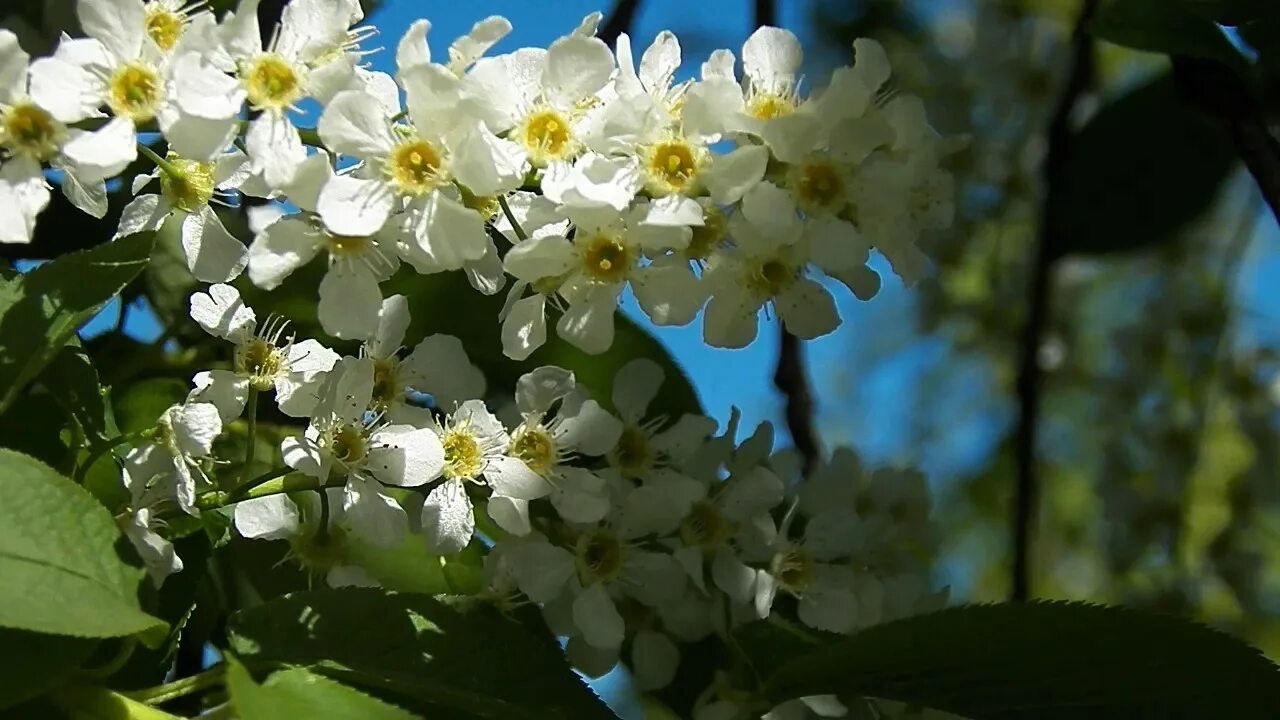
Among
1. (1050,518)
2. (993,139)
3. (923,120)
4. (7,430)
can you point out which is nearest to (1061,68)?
(993,139)

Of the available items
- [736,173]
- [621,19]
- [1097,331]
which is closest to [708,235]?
[736,173]

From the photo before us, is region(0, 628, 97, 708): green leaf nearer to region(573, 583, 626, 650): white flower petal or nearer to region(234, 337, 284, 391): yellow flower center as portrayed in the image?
region(234, 337, 284, 391): yellow flower center

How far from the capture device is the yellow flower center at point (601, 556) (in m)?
0.96

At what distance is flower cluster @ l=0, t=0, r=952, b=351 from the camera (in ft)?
2.59

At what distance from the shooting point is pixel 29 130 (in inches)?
31.1

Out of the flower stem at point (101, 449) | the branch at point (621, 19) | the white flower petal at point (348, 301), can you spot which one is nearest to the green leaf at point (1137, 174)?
the branch at point (621, 19)

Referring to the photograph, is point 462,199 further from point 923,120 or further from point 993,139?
point 993,139

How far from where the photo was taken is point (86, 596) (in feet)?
2.35

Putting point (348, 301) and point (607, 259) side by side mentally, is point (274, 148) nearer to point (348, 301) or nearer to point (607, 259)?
point (348, 301)

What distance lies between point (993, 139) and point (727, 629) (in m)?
1.48

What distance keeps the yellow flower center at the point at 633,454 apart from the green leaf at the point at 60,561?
0.37 meters

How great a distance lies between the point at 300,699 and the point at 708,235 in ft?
1.23

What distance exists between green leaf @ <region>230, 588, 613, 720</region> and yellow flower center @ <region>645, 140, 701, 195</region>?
0.29 metres

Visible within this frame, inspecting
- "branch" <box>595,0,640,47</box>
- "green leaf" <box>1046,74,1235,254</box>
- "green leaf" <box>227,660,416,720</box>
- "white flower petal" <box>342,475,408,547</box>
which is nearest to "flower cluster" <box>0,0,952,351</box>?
"white flower petal" <box>342,475,408,547</box>
